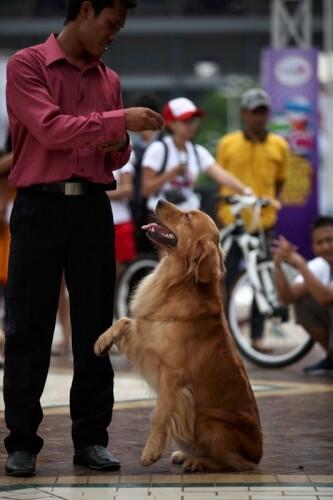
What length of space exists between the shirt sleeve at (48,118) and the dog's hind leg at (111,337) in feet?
2.96

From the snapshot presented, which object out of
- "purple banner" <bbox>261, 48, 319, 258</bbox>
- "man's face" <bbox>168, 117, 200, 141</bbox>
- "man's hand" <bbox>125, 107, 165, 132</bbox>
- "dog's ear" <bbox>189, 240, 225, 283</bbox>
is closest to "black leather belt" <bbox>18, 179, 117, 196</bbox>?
"man's hand" <bbox>125, 107, 165, 132</bbox>

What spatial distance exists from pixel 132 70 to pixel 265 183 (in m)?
61.5

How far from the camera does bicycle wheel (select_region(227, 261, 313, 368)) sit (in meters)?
10.7

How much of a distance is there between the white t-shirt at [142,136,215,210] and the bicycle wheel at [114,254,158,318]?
0.82 metres

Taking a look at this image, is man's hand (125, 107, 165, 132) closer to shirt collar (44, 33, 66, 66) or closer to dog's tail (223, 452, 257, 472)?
shirt collar (44, 33, 66, 66)

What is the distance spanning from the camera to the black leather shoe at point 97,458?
624cm

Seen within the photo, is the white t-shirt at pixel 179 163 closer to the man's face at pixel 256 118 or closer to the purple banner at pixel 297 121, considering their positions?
the man's face at pixel 256 118

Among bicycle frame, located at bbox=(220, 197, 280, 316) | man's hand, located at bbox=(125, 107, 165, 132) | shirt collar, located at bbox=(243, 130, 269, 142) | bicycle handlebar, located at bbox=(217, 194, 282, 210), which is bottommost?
bicycle frame, located at bbox=(220, 197, 280, 316)

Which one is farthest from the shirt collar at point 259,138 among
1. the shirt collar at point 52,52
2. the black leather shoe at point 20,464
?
the black leather shoe at point 20,464

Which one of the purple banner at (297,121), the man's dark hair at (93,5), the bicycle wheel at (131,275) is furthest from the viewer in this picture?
the purple banner at (297,121)

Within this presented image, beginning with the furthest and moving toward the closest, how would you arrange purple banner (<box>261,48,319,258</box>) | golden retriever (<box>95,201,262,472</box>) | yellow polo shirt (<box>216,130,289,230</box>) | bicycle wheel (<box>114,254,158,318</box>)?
purple banner (<box>261,48,319,258</box>), yellow polo shirt (<box>216,130,289,230</box>), bicycle wheel (<box>114,254,158,318</box>), golden retriever (<box>95,201,262,472</box>)

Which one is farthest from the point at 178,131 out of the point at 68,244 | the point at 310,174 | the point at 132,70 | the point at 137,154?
the point at 132,70

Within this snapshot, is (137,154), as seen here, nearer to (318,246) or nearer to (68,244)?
(318,246)

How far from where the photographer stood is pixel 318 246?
1002 cm
